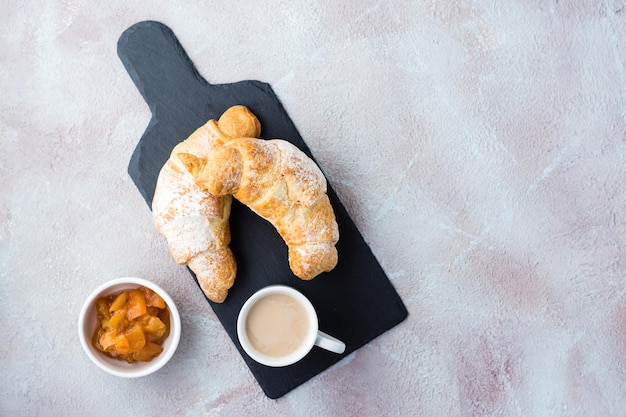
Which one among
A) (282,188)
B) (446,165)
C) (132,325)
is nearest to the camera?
(282,188)

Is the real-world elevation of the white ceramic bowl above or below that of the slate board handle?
below

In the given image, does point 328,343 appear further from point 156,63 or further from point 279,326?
point 156,63

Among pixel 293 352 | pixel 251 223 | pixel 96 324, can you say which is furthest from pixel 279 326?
pixel 96 324

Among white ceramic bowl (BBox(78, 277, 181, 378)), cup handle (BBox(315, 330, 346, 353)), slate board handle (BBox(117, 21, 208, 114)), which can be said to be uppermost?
slate board handle (BBox(117, 21, 208, 114))

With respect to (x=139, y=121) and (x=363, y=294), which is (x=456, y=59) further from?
(x=139, y=121)

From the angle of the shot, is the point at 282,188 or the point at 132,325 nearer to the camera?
the point at 282,188

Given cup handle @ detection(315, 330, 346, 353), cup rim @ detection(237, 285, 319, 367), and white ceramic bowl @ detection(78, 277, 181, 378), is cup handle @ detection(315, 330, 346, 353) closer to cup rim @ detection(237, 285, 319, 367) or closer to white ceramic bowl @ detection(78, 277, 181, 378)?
cup rim @ detection(237, 285, 319, 367)

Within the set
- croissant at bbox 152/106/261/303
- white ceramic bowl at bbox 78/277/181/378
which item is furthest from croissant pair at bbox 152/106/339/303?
white ceramic bowl at bbox 78/277/181/378

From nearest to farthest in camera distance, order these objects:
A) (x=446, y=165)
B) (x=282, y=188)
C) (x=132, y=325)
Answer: (x=282, y=188), (x=132, y=325), (x=446, y=165)
